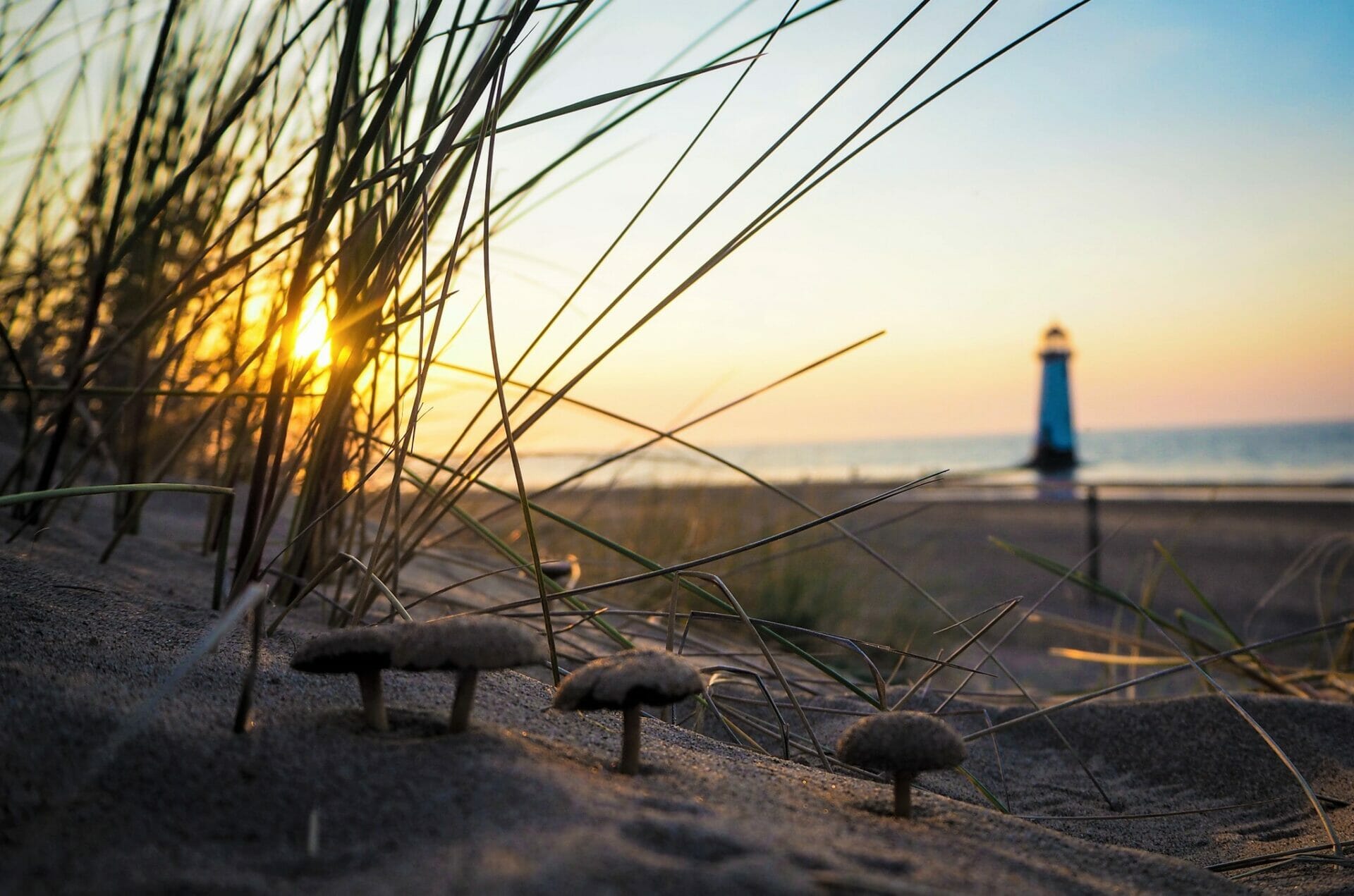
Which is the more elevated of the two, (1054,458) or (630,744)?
(1054,458)

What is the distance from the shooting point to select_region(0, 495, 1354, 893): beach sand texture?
0.59 m

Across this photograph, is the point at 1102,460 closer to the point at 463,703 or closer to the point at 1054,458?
the point at 1054,458

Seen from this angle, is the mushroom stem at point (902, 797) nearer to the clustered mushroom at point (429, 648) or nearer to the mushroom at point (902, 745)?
the mushroom at point (902, 745)

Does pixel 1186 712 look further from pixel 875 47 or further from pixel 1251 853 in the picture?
pixel 875 47

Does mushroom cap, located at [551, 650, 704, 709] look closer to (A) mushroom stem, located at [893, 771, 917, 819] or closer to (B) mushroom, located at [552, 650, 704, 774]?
(B) mushroom, located at [552, 650, 704, 774]

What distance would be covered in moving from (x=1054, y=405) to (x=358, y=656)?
14340mm

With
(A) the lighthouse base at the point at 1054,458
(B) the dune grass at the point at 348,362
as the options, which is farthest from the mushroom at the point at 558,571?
(A) the lighthouse base at the point at 1054,458

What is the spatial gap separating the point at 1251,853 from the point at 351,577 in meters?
1.48

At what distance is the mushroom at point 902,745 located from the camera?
2.64 feet

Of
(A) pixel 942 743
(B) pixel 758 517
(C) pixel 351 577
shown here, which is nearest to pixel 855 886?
(A) pixel 942 743

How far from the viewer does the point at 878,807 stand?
2.93 feet

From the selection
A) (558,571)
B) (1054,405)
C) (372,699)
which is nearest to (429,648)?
(372,699)

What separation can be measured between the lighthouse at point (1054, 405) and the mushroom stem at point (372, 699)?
14031 mm

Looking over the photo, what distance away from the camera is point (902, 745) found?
81 cm
